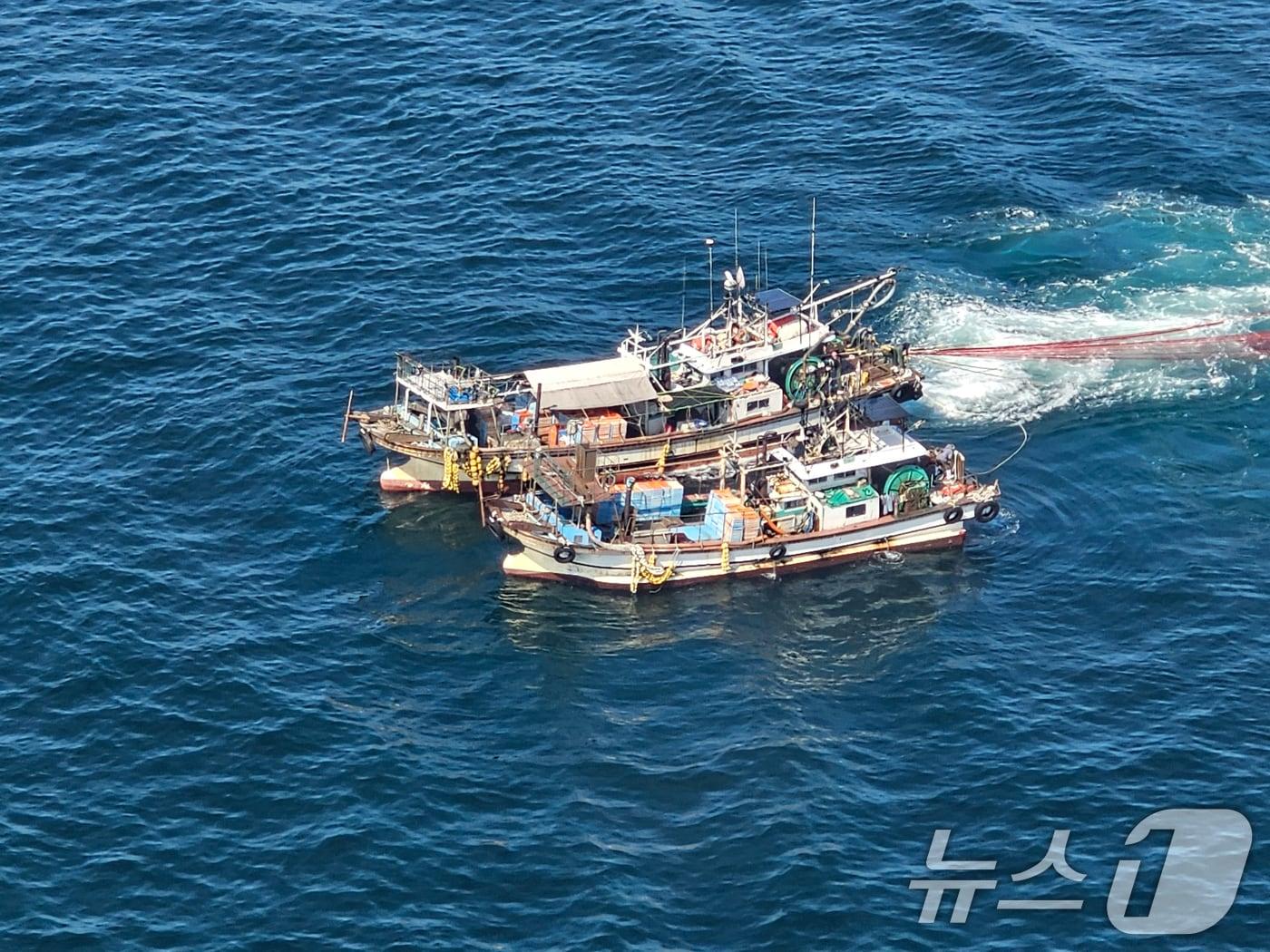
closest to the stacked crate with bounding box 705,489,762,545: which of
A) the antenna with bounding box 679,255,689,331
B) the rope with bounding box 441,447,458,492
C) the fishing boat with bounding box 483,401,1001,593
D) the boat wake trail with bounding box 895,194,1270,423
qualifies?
the fishing boat with bounding box 483,401,1001,593

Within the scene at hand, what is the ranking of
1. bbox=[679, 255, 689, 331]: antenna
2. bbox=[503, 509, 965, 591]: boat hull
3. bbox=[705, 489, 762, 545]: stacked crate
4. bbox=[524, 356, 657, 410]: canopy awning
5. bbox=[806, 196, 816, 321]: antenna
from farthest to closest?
bbox=[679, 255, 689, 331]: antenna
bbox=[806, 196, 816, 321]: antenna
bbox=[524, 356, 657, 410]: canopy awning
bbox=[705, 489, 762, 545]: stacked crate
bbox=[503, 509, 965, 591]: boat hull

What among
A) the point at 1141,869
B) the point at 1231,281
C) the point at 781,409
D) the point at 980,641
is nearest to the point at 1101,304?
the point at 1231,281

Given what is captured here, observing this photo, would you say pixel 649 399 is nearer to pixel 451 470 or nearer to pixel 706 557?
pixel 706 557

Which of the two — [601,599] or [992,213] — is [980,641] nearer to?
[601,599]

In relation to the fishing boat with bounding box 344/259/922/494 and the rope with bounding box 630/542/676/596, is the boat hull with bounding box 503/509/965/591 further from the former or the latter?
the fishing boat with bounding box 344/259/922/494
